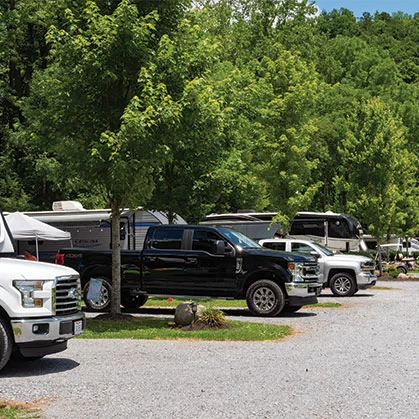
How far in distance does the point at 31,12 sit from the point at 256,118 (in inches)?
558

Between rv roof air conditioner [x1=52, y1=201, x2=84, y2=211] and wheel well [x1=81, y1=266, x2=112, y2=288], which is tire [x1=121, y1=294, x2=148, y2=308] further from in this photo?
rv roof air conditioner [x1=52, y1=201, x2=84, y2=211]

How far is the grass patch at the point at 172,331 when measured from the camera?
45.3 ft

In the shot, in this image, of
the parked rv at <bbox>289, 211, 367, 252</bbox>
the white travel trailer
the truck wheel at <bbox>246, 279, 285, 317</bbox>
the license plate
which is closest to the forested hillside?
the parked rv at <bbox>289, 211, 367, 252</bbox>

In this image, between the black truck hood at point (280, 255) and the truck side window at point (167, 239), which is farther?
the truck side window at point (167, 239)

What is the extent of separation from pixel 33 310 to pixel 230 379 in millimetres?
2631

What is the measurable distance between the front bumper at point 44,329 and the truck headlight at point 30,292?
8.2 inches

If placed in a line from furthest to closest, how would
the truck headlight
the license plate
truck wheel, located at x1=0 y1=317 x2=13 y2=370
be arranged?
1. the license plate
2. the truck headlight
3. truck wheel, located at x1=0 y1=317 x2=13 y2=370

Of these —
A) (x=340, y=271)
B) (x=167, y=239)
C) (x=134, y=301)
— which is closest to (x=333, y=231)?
(x=340, y=271)

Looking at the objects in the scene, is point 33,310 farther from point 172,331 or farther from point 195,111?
point 195,111

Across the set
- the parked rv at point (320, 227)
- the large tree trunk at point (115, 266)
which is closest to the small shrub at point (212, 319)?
the large tree trunk at point (115, 266)

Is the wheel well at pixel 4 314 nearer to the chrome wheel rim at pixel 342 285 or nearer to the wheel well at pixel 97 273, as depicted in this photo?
the wheel well at pixel 97 273

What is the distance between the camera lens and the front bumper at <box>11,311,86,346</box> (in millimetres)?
9594

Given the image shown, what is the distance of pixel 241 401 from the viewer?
8.15 meters

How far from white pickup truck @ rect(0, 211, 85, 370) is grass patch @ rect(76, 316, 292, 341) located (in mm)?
3717
